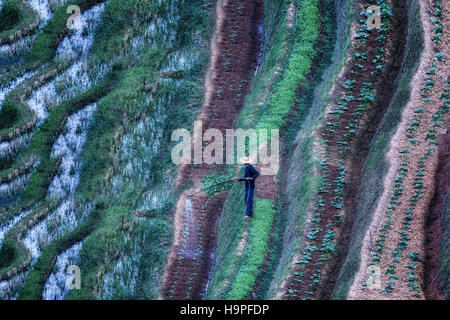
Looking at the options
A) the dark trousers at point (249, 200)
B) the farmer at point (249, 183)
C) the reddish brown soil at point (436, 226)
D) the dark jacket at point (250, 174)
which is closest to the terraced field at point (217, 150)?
the reddish brown soil at point (436, 226)

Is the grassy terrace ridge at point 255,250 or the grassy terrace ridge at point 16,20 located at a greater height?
the grassy terrace ridge at point 16,20

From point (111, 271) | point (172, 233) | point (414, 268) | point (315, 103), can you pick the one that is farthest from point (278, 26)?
point (414, 268)

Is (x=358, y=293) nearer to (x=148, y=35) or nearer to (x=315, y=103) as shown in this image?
(x=315, y=103)

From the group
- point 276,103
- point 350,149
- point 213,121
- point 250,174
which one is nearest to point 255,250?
point 250,174

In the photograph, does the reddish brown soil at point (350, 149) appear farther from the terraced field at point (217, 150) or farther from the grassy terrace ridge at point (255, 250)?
the grassy terrace ridge at point (255, 250)

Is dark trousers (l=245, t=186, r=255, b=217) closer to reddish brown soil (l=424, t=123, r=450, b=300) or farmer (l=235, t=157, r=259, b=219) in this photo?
farmer (l=235, t=157, r=259, b=219)

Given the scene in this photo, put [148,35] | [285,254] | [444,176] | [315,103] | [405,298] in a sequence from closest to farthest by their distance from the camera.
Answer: [405,298] < [444,176] < [285,254] < [315,103] < [148,35]

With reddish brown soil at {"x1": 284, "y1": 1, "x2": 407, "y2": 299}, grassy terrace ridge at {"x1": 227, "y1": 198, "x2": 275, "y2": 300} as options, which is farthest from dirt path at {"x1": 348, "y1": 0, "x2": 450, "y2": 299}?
grassy terrace ridge at {"x1": 227, "y1": 198, "x2": 275, "y2": 300}
